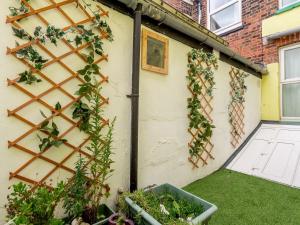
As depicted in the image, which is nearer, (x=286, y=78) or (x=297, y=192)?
(x=297, y=192)

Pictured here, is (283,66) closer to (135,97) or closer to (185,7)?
(185,7)

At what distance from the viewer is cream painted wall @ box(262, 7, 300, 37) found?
12.7ft

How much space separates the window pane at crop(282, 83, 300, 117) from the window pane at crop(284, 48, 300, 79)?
0.21m

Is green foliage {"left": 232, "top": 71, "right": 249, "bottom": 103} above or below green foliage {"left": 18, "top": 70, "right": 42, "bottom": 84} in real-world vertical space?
above

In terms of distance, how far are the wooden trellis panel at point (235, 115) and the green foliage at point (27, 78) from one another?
3175 millimetres

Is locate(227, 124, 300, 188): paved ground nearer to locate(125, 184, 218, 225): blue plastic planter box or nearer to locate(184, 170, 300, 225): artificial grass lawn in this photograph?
locate(184, 170, 300, 225): artificial grass lawn

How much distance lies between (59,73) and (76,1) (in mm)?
638

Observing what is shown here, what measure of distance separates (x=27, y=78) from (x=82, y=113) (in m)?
0.47

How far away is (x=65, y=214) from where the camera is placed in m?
1.64

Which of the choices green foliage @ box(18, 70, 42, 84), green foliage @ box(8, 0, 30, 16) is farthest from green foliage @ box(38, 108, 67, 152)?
green foliage @ box(8, 0, 30, 16)

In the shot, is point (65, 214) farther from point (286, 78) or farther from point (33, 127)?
point (286, 78)

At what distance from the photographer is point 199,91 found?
115 inches

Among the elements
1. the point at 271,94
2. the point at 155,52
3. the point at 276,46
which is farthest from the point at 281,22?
the point at 155,52

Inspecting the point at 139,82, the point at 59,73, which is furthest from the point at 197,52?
the point at 59,73
